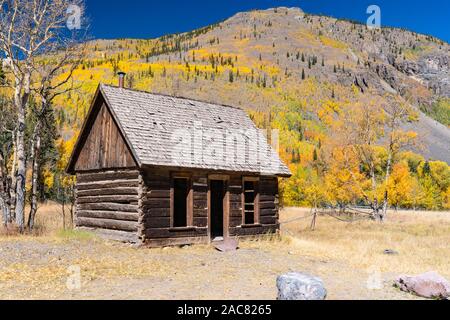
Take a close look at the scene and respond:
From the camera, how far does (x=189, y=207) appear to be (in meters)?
16.6

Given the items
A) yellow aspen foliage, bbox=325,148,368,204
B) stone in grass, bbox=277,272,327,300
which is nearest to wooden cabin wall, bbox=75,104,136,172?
stone in grass, bbox=277,272,327,300

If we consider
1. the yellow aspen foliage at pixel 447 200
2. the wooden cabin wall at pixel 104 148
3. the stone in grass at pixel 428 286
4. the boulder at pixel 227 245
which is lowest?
the yellow aspen foliage at pixel 447 200

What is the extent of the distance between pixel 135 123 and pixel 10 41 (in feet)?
21.8

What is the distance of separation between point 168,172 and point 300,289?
883 centimetres

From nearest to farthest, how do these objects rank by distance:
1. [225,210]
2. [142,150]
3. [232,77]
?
[142,150] → [225,210] → [232,77]

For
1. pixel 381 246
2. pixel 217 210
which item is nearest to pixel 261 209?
pixel 217 210

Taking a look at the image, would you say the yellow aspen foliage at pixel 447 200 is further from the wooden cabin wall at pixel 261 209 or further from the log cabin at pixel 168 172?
the wooden cabin wall at pixel 261 209

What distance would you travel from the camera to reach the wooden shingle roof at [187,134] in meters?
16.2

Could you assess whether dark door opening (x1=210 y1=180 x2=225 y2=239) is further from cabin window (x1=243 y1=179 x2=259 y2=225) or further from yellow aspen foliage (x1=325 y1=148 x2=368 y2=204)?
yellow aspen foliage (x1=325 y1=148 x2=368 y2=204)

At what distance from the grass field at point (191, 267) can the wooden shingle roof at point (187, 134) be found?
3.15 meters

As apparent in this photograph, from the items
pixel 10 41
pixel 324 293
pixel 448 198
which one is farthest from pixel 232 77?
pixel 324 293

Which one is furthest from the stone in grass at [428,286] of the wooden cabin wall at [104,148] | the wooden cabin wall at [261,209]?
the wooden cabin wall at [104,148]

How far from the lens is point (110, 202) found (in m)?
17.0
